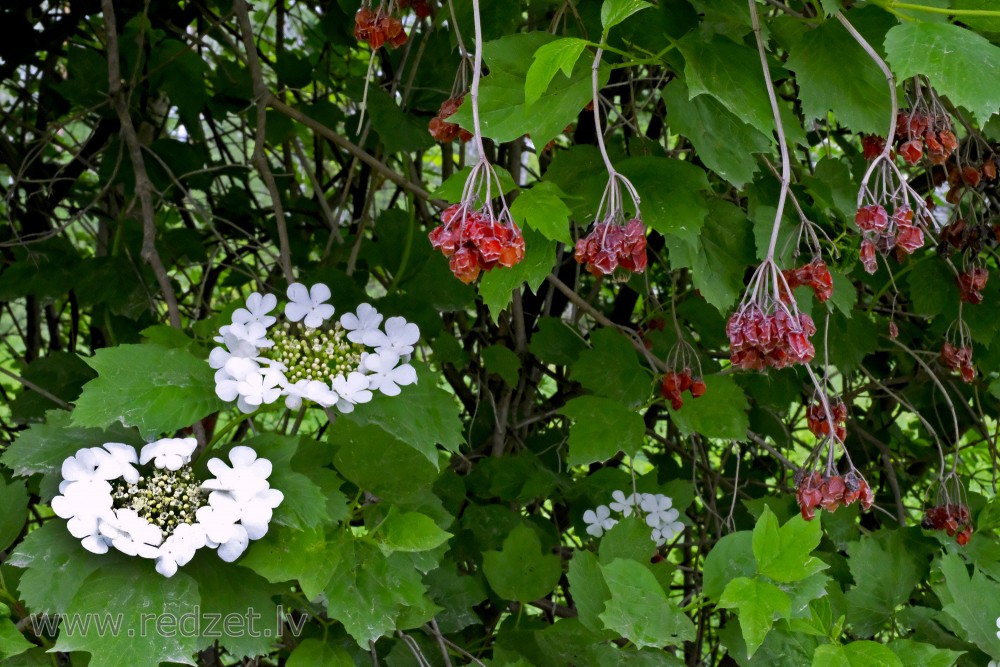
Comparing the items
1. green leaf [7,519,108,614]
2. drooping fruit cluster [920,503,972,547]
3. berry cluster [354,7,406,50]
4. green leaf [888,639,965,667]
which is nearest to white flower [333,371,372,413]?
green leaf [7,519,108,614]

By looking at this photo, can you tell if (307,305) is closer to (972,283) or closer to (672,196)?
(672,196)

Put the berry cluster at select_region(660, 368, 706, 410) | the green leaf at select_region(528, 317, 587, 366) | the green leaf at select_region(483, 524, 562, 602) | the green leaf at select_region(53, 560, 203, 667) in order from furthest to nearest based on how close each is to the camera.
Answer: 1. the green leaf at select_region(528, 317, 587, 366)
2. the berry cluster at select_region(660, 368, 706, 410)
3. the green leaf at select_region(483, 524, 562, 602)
4. the green leaf at select_region(53, 560, 203, 667)

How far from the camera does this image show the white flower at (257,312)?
3.86 feet

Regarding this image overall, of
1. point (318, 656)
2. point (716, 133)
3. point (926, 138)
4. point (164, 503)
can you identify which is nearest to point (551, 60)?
point (716, 133)

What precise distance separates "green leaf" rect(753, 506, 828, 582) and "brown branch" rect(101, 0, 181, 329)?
2.97 ft

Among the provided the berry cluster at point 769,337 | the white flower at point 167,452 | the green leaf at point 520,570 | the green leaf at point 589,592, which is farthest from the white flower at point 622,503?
the white flower at point 167,452

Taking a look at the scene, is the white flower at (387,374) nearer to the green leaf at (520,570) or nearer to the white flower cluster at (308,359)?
the white flower cluster at (308,359)

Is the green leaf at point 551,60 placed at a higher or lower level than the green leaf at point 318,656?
higher

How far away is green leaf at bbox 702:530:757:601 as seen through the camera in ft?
4.38

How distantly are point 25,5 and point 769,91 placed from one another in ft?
6.50

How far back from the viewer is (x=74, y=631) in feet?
3.22

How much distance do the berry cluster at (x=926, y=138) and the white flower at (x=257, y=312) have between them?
0.88 m

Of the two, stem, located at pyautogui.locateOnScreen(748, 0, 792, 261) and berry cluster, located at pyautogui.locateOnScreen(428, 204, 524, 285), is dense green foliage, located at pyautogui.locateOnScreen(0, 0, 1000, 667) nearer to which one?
stem, located at pyautogui.locateOnScreen(748, 0, 792, 261)

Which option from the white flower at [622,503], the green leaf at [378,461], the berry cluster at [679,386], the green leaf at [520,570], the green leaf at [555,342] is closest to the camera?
the green leaf at [378,461]
